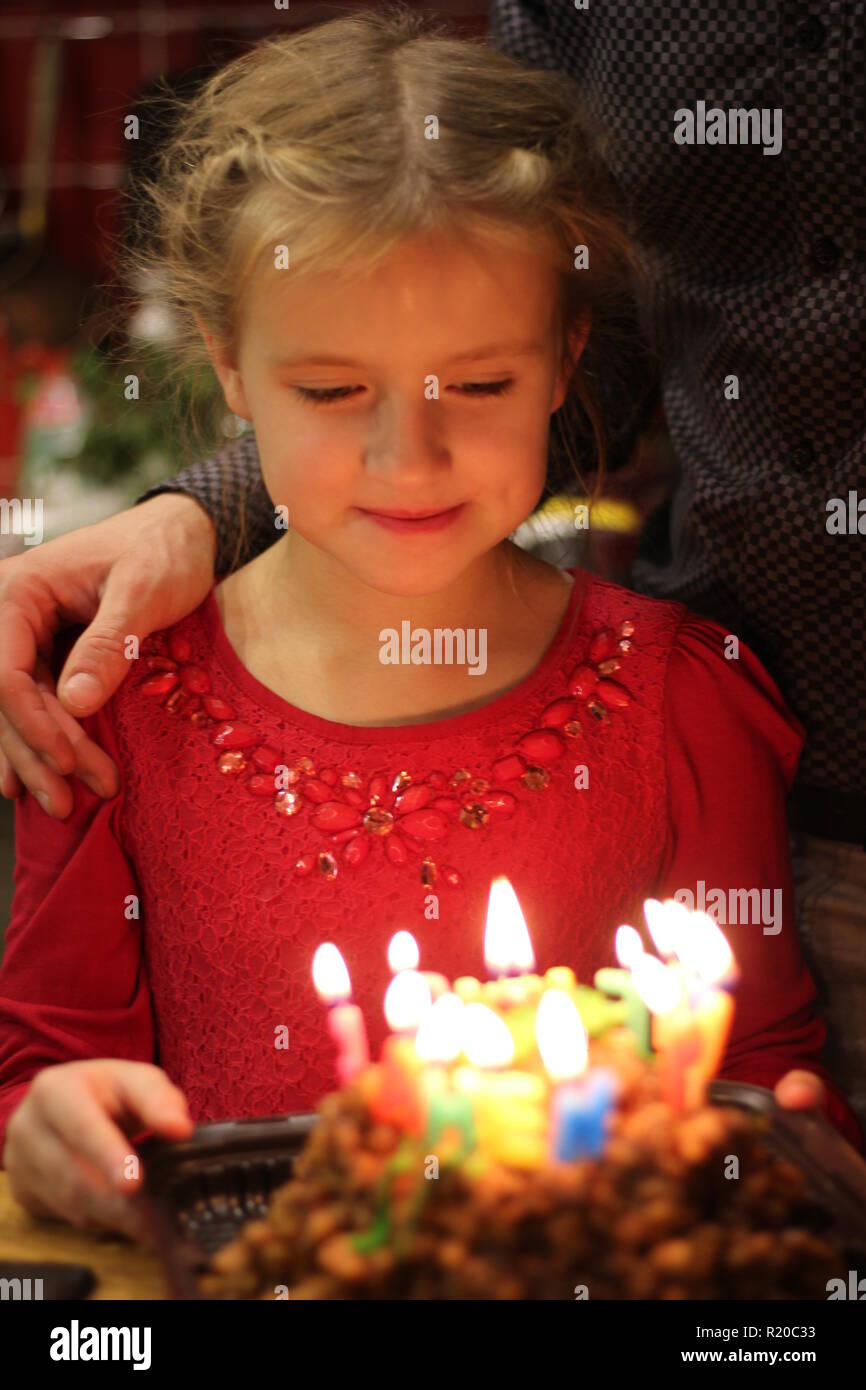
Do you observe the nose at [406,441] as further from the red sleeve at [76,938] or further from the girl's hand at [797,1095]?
the girl's hand at [797,1095]

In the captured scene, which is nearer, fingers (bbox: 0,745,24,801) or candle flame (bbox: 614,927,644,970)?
candle flame (bbox: 614,927,644,970)

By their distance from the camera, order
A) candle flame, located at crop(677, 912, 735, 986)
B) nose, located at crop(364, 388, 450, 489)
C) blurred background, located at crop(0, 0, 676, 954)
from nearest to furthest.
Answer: candle flame, located at crop(677, 912, 735, 986) → nose, located at crop(364, 388, 450, 489) → blurred background, located at crop(0, 0, 676, 954)

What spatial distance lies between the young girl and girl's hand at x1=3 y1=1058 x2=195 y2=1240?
0.15m

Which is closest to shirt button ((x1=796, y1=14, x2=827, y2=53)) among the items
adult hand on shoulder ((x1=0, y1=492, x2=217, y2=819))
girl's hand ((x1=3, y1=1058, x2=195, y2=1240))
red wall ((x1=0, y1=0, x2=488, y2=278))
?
adult hand on shoulder ((x1=0, y1=492, x2=217, y2=819))

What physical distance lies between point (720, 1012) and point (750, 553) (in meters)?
0.58

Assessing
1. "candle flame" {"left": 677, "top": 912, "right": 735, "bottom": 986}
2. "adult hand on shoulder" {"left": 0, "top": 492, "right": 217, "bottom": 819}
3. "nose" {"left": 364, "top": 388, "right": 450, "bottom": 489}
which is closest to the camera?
"candle flame" {"left": 677, "top": 912, "right": 735, "bottom": 986}

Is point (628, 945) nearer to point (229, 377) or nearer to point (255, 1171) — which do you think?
point (255, 1171)

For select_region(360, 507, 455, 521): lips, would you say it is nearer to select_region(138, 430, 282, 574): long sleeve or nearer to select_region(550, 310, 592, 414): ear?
select_region(550, 310, 592, 414): ear

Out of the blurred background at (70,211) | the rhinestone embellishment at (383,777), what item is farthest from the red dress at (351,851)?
the blurred background at (70,211)

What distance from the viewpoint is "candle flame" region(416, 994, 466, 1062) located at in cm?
69

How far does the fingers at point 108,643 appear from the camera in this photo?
1033mm

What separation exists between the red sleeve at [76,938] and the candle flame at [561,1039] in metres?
0.46

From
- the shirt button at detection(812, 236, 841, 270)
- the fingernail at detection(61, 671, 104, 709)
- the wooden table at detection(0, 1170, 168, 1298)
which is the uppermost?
the shirt button at detection(812, 236, 841, 270)
